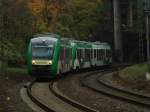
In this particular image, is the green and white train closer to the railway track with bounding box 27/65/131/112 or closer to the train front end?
the train front end

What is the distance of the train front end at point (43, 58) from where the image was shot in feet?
103

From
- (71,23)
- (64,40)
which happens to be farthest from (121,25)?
(64,40)

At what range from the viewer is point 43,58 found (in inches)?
1236

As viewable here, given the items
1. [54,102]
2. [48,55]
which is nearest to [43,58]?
[48,55]

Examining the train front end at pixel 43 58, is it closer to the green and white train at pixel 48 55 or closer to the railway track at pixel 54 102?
the green and white train at pixel 48 55

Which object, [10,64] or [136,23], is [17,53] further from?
[136,23]

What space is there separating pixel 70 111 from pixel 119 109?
6.31 feet

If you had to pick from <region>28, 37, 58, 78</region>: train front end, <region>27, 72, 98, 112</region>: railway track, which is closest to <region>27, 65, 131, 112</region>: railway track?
<region>27, 72, 98, 112</region>: railway track

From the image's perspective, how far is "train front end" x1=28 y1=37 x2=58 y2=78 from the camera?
31406mm

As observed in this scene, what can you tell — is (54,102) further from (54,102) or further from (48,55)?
(48,55)

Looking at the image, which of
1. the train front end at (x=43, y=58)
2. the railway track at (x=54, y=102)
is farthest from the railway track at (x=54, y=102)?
the train front end at (x=43, y=58)

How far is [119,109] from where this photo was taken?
1759 cm

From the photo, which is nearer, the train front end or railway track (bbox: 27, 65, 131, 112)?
railway track (bbox: 27, 65, 131, 112)

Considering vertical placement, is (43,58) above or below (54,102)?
above
